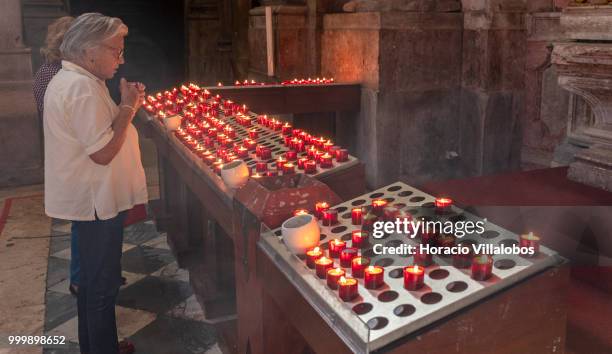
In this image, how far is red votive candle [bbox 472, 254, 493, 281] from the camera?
188cm

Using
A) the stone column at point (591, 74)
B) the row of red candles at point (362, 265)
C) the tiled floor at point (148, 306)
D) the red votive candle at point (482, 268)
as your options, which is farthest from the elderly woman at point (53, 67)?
the stone column at point (591, 74)

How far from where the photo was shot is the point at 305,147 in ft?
12.3

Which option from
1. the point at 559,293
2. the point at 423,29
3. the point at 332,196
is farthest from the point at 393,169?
the point at 559,293

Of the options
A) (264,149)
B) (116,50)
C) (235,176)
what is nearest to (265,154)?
(264,149)

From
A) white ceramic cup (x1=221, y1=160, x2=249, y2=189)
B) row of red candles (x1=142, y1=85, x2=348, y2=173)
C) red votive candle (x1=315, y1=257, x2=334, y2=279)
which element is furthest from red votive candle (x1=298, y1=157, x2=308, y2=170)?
red votive candle (x1=315, y1=257, x2=334, y2=279)

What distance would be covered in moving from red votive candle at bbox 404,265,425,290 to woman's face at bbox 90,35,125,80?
1833mm

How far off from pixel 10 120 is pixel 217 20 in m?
4.22

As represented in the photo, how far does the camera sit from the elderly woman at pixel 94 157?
282 cm

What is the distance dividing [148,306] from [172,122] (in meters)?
1.42

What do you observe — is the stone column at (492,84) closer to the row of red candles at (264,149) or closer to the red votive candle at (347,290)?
the row of red candles at (264,149)

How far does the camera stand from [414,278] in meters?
1.88

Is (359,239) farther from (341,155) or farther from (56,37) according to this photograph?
(56,37)

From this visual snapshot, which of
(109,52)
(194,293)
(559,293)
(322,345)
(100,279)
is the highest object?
(109,52)

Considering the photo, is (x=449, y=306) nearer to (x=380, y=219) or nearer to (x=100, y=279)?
(x=380, y=219)
